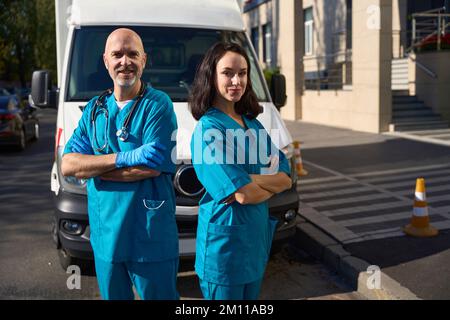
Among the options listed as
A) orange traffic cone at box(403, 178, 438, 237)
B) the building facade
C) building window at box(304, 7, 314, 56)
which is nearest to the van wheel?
orange traffic cone at box(403, 178, 438, 237)

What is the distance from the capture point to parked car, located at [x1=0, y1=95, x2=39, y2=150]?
13.2 m

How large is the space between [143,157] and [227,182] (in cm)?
45

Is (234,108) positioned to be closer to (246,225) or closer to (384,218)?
(246,225)

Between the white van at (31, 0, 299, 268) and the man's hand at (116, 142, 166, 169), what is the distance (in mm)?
1630

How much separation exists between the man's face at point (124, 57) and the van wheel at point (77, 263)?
2610 millimetres

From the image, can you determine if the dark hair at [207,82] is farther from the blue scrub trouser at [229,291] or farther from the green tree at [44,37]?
the green tree at [44,37]

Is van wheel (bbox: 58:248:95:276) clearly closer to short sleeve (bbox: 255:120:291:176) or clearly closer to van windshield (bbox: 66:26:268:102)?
van windshield (bbox: 66:26:268:102)

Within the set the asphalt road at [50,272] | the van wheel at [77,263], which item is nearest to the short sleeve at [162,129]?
the asphalt road at [50,272]

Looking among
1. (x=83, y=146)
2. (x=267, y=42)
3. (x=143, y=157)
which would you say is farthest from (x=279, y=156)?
(x=267, y=42)

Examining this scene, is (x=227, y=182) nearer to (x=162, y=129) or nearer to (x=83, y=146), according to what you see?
(x=162, y=129)

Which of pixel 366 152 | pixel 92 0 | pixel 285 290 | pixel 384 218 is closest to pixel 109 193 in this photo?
pixel 285 290

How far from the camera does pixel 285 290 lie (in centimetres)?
479

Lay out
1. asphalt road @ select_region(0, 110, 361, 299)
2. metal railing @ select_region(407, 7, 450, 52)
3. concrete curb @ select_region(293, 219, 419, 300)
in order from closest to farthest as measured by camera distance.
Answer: concrete curb @ select_region(293, 219, 419, 300) → asphalt road @ select_region(0, 110, 361, 299) → metal railing @ select_region(407, 7, 450, 52)

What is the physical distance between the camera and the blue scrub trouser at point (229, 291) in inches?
105
